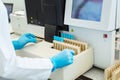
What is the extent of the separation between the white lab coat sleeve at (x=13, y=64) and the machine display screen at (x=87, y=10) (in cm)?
40

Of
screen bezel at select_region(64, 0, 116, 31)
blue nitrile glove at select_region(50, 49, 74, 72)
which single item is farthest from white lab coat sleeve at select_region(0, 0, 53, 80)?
screen bezel at select_region(64, 0, 116, 31)

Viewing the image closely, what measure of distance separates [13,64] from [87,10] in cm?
58

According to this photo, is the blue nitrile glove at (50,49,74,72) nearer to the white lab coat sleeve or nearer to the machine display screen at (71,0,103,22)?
the white lab coat sleeve

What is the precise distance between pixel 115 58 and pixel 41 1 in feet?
2.28

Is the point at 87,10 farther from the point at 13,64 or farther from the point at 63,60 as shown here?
the point at 13,64

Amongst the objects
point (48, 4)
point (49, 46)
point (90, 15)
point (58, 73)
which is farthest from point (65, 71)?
point (48, 4)

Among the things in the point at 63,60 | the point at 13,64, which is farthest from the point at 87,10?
the point at 13,64

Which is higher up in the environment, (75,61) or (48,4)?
(48,4)

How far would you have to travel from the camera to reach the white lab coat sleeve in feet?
Result: 2.55

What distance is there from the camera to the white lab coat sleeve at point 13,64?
78cm

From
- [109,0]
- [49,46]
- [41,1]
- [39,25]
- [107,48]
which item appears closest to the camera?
[109,0]

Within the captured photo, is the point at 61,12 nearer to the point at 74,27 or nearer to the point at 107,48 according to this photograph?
the point at 74,27

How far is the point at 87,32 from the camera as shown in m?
1.17

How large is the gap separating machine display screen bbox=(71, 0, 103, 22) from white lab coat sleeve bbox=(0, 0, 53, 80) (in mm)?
404
